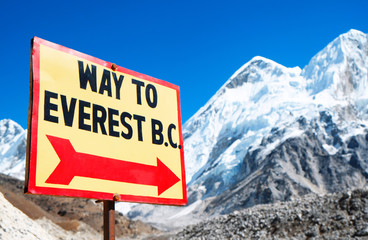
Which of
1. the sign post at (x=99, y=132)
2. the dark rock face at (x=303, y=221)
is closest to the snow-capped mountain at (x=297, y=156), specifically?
the dark rock face at (x=303, y=221)

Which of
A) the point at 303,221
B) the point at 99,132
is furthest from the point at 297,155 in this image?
the point at 99,132

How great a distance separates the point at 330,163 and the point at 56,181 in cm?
12959

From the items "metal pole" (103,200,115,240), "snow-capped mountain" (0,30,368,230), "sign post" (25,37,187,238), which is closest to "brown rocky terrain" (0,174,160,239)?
"snow-capped mountain" (0,30,368,230)

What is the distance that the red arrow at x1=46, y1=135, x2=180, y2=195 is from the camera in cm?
369

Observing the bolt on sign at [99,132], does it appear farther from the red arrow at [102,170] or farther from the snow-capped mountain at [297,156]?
the snow-capped mountain at [297,156]

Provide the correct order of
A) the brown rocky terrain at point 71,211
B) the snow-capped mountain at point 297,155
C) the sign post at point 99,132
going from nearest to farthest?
1. the sign post at point 99,132
2. the brown rocky terrain at point 71,211
3. the snow-capped mountain at point 297,155

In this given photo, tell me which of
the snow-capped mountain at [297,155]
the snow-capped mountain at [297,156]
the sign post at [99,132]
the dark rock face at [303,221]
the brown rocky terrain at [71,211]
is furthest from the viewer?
the snow-capped mountain at [297,155]

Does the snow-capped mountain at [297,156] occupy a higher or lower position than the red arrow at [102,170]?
higher

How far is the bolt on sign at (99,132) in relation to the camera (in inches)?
143

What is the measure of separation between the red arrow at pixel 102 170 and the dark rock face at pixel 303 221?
868 inches

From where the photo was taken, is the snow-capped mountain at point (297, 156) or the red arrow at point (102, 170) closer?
the red arrow at point (102, 170)

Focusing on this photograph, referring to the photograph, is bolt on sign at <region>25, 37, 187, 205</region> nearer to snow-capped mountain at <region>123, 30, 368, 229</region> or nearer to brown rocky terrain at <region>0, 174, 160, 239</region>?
brown rocky terrain at <region>0, 174, 160, 239</region>

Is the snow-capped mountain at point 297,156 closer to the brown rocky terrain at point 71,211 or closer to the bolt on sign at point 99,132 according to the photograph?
the brown rocky terrain at point 71,211

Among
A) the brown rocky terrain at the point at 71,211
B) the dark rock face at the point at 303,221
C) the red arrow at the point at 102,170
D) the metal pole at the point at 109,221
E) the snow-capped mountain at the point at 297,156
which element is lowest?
the metal pole at the point at 109,221
